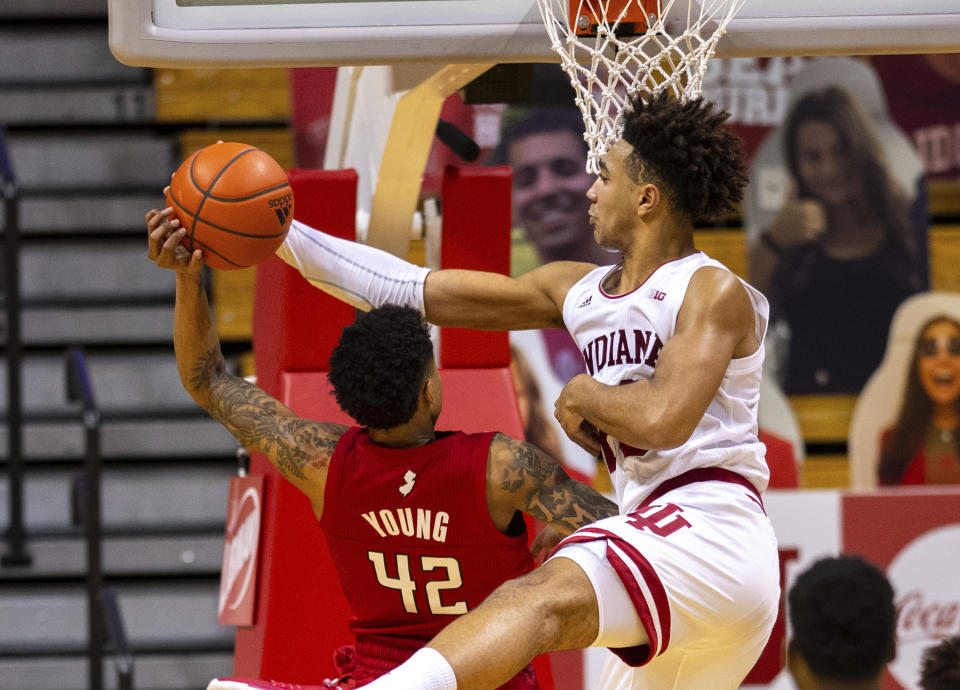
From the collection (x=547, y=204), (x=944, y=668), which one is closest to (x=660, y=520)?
(x=944, y=668)

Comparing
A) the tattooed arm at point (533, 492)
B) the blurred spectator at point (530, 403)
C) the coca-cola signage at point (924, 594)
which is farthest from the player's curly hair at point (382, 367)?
the coca-cola signage at point (924, 594)

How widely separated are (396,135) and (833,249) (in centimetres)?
371

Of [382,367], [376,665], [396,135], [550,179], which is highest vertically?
[550,179]

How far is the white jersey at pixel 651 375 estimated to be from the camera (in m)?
2.73

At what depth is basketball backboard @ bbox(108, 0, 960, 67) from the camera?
297cm

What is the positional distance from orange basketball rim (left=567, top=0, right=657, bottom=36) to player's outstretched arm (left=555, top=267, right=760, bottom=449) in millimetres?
694

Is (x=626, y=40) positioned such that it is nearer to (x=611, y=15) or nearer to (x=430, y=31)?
(x=611, y=15)

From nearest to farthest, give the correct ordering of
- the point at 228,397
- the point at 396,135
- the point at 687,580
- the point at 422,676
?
the point at 422,676 → the point at 687,580 → the point at 228,397 → the point at 396,135

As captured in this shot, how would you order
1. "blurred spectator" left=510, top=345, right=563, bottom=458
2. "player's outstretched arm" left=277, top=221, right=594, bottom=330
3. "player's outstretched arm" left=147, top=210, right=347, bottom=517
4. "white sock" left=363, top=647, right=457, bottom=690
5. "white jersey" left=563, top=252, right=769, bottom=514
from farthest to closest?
"blurred spectator" left=510, top=345, right=563, bottom=458
"player's outstretched arm" left=277, top=221, right=594, bottom=330
"player's outstretched arm" left=147, top=210, right=347, bottom=517
"white jersey" left=563, top=252, right=769, bottom=514
"white sock" left=363, top=647, right=457, bottom=690

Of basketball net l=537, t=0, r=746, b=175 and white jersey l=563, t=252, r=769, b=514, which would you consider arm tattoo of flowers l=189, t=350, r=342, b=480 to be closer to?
white jersey l=563, t=252, r=769, b=514

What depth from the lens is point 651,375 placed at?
2.75 meters

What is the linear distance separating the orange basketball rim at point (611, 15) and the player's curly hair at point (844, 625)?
1479mm

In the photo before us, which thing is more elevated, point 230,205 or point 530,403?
point 230,205

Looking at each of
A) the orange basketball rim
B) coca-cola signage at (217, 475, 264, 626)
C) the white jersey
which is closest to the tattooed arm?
the white jersey
